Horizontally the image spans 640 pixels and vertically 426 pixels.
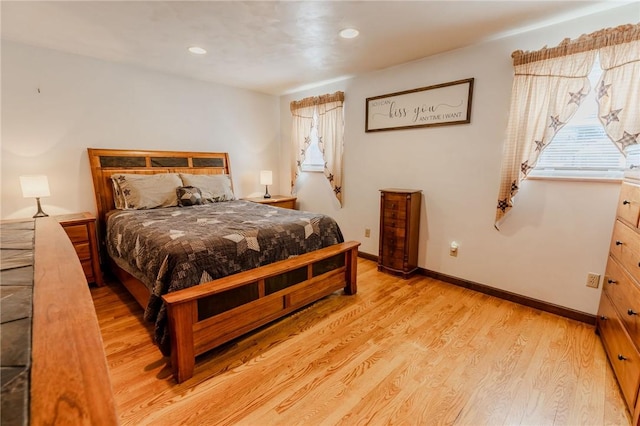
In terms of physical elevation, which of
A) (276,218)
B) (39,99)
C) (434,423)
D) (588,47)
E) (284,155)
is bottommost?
(434,423)

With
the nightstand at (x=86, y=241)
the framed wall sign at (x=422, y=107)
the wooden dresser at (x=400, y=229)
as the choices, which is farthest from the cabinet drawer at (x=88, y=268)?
the framed wall sign at (x=422, y=107)

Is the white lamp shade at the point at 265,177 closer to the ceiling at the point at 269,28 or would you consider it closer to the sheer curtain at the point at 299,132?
the sheer curtain at the point at 299,132

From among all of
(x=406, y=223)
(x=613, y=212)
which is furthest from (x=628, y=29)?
(x=406, y=223)

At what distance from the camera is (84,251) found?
2.83 metres

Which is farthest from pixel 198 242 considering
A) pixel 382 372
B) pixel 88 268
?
pixel 88 268

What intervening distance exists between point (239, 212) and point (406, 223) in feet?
5.64

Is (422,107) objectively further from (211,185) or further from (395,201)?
(211,185)

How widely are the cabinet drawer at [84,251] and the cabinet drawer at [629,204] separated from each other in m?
4.18

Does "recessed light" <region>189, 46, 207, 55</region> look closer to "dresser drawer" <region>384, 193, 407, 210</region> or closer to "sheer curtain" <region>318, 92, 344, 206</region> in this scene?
"sheer curtain" <region>318, 92, 344, 206</region>

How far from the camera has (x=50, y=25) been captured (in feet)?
7.74

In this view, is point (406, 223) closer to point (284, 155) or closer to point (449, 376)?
point (449, 376)

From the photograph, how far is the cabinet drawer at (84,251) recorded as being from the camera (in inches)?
110

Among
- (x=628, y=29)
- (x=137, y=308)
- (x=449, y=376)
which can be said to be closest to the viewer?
(x=449, y=376)

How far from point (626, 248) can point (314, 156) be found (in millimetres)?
3478
